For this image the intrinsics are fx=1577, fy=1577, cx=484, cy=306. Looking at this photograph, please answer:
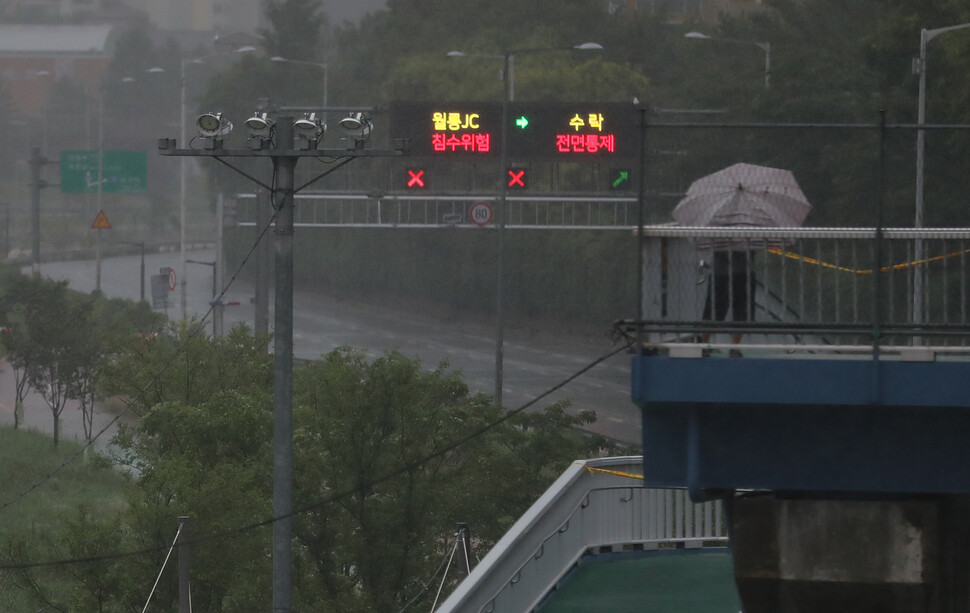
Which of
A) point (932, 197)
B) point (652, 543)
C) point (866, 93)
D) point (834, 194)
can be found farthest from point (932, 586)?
point (866, 93)

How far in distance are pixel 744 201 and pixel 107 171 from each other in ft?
200

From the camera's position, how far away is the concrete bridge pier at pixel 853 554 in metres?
10.3

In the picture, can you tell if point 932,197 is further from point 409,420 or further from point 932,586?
point 932,586

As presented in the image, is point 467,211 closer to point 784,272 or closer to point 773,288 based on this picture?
point 773,288

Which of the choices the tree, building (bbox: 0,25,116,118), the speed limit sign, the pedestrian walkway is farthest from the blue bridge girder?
building (bbox: 0,25,116,118)

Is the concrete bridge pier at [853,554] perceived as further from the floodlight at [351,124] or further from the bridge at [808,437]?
the floodlight at [351,124]

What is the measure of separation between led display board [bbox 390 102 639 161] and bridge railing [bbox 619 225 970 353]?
28437mm

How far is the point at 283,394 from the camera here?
15898 mm

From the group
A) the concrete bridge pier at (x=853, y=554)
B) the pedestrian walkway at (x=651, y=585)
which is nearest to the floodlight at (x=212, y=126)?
the pedestrian walkway at (x=651, y=585)

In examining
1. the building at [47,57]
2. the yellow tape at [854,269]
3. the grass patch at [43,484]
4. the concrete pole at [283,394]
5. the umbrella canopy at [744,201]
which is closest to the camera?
the yellow tape at [854,269]

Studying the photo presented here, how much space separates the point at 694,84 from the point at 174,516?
147ft

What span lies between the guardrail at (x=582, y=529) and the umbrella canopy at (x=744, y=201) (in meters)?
3.03

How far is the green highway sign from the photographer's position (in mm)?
68000

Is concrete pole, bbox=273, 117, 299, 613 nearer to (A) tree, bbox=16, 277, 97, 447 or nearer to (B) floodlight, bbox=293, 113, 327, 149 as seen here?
(B) floodlight, bbox=293, 113, 327, 149
